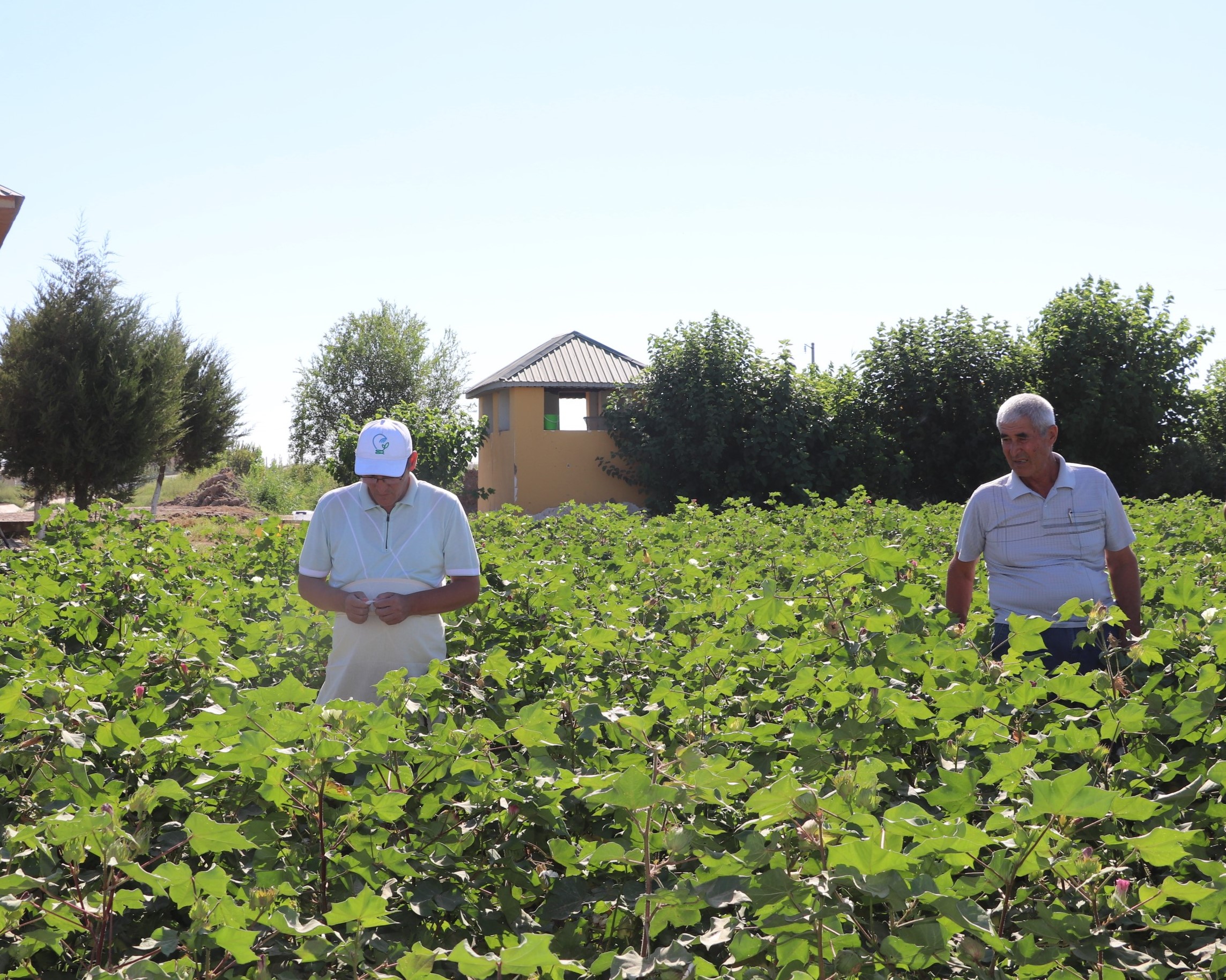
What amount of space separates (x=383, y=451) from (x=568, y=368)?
918 inches

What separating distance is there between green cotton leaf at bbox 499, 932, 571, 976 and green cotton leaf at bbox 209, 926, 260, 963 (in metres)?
0.41

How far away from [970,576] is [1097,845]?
7.87ft

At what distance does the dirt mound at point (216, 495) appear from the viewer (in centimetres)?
3975

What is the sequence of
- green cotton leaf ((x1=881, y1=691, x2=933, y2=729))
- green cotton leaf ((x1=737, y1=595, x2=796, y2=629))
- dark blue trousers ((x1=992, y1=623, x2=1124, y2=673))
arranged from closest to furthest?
green cotton leaf ((x1=881, y1=691, x2=933, y2=729))
green cotton leaf ((x1=737, y1=595, x2=796, y2=629))
dark blue trousers ((x1=992, y1=623, x2=1124, y2=673))

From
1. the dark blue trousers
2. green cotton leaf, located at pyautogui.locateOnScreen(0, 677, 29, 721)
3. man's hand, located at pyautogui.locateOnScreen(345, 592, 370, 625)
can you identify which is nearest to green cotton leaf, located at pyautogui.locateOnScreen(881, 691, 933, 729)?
green cotton leaf, located at pyautogui.locateOnScreen(0, 677, 29, 721)

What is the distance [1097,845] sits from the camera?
190 centimetres

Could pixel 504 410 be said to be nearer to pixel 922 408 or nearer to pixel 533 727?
pixel 922 408

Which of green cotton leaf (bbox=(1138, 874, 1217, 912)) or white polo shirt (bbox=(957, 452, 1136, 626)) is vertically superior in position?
white polo shirt (bbox=(957, 452, 1136, 626))

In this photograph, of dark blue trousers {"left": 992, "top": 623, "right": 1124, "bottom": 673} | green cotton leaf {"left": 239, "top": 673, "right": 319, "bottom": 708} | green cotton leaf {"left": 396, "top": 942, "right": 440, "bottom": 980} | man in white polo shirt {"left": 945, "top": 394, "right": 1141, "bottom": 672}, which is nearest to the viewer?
green cotton leaf {"left": 396, "top": 942, "right": 440, "bottom": 980}

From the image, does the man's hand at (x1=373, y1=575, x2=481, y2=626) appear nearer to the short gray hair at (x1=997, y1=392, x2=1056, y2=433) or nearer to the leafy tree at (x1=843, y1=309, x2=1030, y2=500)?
the short gray hair at (x1=997, y1=392, x2=1056, y2=433)

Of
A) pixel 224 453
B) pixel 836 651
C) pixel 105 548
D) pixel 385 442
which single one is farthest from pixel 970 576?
pixel 224 453

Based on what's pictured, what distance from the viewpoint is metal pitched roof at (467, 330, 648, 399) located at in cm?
2597

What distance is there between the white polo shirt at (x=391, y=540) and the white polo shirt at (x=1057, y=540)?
197 cm

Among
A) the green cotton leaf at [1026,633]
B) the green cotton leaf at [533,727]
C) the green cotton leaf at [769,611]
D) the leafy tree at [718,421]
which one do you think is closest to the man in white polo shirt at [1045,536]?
the green cotton leaf at [1026,633]
